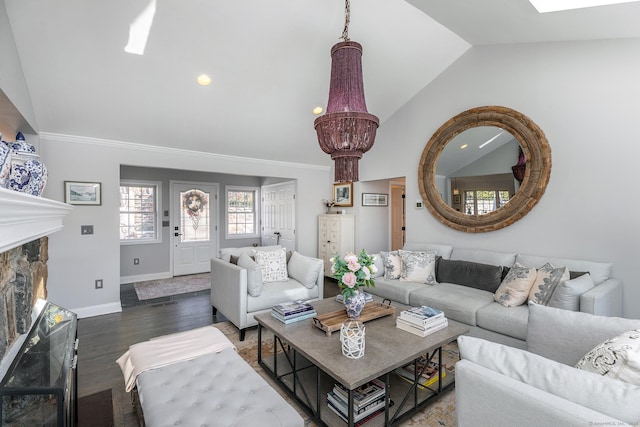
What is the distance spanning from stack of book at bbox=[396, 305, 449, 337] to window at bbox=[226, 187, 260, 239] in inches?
218

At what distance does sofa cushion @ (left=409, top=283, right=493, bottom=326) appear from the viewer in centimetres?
293

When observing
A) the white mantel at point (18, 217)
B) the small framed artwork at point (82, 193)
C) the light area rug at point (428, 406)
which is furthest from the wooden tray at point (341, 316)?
the small framed artwork at point (82, 193)

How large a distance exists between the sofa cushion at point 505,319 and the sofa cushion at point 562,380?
1663 millimetres

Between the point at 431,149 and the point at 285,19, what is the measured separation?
2.59 metres

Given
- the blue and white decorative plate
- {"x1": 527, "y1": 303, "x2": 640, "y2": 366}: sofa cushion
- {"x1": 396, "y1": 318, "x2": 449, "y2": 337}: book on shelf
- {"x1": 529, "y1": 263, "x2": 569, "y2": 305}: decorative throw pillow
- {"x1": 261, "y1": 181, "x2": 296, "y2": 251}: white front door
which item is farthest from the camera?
{"x1": 261, "y1": 181, "x2": 296, "y2": 251}: white front door

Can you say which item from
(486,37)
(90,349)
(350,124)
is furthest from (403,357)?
(486,37)

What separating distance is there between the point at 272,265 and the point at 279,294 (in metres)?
0.47

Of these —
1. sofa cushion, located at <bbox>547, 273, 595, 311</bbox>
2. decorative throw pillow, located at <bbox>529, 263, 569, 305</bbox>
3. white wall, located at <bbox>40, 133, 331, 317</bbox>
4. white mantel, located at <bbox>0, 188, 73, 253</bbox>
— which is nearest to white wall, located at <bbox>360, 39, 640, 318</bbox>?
decorative throw pillow, located at <bbox>529, 263, 569, 305</bbox>

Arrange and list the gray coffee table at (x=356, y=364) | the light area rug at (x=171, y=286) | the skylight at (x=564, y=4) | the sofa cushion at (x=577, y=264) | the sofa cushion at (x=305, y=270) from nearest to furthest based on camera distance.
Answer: the gray coffee table at (x=356, y=364) < the skylight at (x=564, y=4) < the sofa cushion at (x=577, y=264) < the sofa cushion at (x=305, y=270) < the light area rug at (x=171, y=286)

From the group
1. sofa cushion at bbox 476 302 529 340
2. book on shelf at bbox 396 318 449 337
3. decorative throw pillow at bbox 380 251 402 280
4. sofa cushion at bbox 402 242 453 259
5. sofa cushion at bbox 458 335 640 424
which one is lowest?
sofa cushion at bbox 476 302 529 340

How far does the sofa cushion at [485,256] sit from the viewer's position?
135 inches

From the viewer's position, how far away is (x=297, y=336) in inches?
84.9

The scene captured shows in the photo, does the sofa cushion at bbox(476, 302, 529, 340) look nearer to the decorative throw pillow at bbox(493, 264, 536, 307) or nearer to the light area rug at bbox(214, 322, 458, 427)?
the decorative throw pillow at bbox(493, 264, 536, 307)

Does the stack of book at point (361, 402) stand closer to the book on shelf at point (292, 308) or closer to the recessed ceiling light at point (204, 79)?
the book on shelf at point (292, 308)
